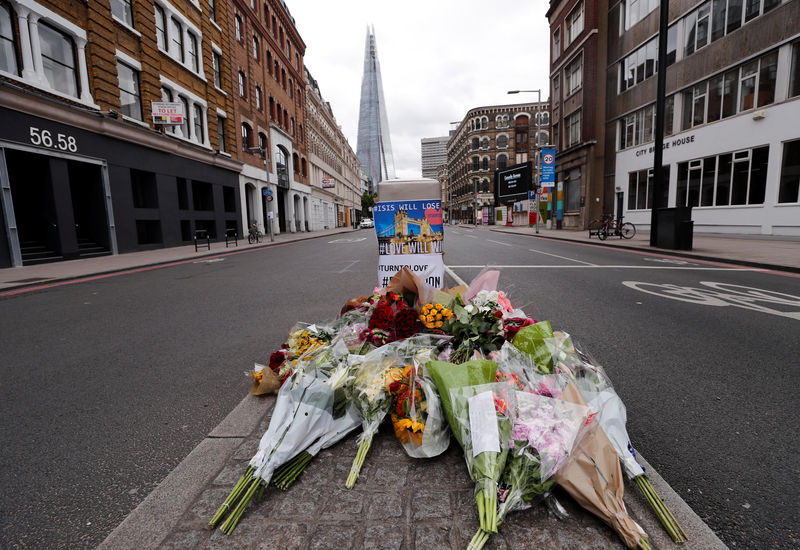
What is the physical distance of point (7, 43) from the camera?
40.3ft

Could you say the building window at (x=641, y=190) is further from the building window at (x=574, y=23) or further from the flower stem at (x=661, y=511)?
the flower stem at (x=661, y=511)

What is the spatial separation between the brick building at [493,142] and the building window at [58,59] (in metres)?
59.9

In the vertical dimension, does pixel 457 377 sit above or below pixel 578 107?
below

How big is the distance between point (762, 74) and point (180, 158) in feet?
86.5

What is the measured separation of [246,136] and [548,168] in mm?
22297

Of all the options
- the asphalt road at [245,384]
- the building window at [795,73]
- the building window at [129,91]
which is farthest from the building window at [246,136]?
the building window at [795,73]

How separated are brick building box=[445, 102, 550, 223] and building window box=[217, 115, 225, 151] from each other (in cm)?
4960

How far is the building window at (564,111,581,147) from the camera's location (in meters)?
30.8

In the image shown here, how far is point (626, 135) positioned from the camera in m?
26.2

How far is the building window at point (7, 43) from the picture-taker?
12.1m

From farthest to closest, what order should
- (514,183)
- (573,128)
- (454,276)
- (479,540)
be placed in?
(514,183)
(573,128)
(454,276)
(479,540)

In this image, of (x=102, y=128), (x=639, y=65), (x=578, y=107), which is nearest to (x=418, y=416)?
(x=102, y=128)

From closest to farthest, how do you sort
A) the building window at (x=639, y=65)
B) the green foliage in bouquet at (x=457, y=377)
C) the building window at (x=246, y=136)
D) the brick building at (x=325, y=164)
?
the green foliage in bouquet at (x=457, y=377) → the building window at (x=639, y=65) → the building window at (x=246, y=136) → the brick building at (x=325, y=164)

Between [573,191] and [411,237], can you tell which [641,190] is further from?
[411,237]
